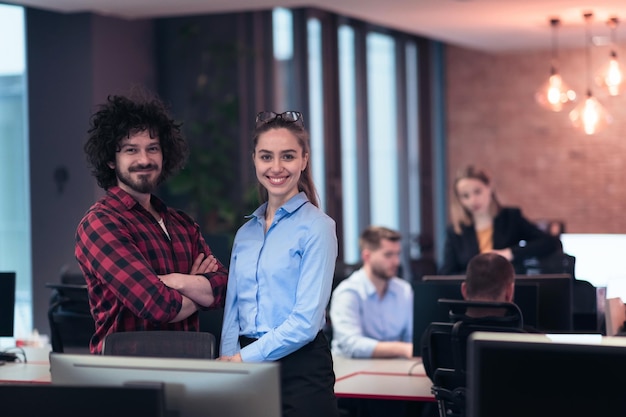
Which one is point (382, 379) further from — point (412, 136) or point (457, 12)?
point (412, 136)

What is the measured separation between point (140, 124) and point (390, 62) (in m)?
8.28

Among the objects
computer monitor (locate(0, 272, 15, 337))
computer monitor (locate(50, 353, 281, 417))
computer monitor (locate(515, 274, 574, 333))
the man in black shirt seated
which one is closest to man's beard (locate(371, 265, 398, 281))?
computer monitor (locate(515, 274, 574, 333))

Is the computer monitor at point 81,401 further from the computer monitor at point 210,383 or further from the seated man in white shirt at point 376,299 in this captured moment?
the seated man in white shirt at point 376,299

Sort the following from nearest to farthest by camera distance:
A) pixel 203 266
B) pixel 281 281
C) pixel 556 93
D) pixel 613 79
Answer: pixel 281 281
pixel 203 266
pixel 613 79
pixel 556 93

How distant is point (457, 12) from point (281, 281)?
565 cm

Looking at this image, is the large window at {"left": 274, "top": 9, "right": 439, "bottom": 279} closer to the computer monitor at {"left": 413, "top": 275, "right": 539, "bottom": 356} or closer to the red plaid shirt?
the computer monitor at {"left": 413, "top": 275, "right": 539, "bottom": 356}

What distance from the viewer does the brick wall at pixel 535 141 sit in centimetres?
1160

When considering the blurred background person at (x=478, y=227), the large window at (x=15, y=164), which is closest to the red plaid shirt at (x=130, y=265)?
the blurred background person at (x=478, y=227)

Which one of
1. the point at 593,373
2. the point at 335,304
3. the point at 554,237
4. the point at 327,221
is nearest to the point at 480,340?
the point at 593,373

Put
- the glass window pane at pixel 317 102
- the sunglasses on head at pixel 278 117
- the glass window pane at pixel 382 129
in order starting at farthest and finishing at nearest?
the glass window pane at pixel 382 129, the glass window pane at pixel 317 102, the sunglasses on head at pixel 278 117

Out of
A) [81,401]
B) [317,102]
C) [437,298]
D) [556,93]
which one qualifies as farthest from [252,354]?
[317,102]

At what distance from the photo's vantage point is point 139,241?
3.33 m

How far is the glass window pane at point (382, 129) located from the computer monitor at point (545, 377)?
355 inches

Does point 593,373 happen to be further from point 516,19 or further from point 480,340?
point 516,19
